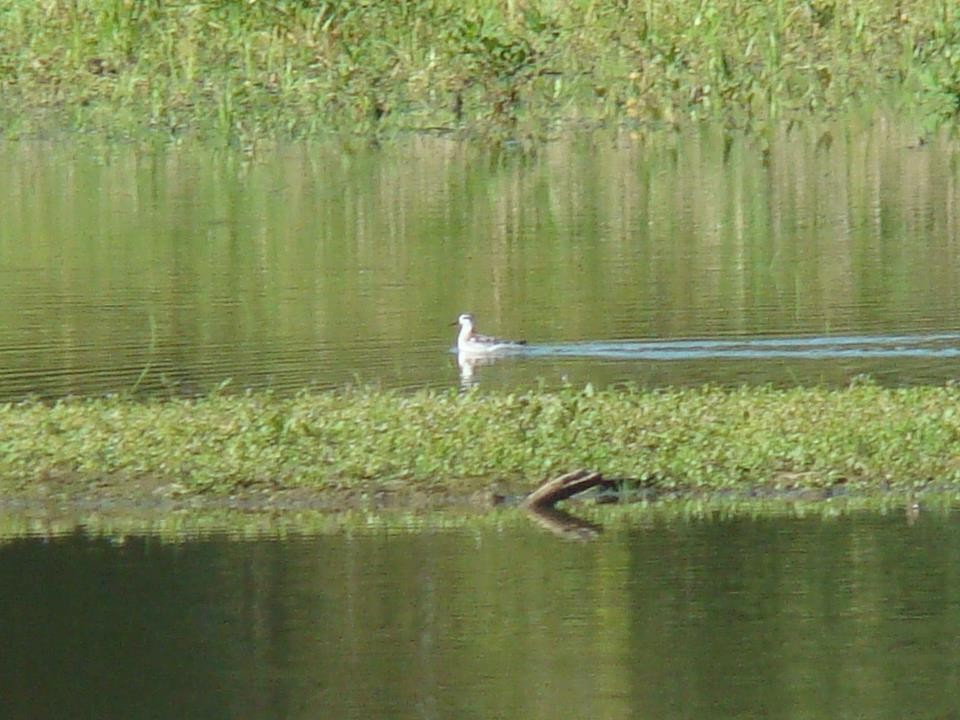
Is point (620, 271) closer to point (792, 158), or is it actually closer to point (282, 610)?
point (792, 158)

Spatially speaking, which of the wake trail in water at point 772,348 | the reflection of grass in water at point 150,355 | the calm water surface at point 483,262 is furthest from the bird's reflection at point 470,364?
the reflection of grass in water at point 150,355

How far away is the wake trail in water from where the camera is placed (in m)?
15.1

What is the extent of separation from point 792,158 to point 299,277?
8422 mm

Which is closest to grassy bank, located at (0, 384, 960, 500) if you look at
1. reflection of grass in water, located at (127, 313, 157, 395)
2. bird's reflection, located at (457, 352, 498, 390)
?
reflection of grass in water, located at (127, 313, 157, 395)

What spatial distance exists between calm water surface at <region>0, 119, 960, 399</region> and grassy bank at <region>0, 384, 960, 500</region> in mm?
2396

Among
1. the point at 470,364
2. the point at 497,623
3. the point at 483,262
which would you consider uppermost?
the point at 483,262

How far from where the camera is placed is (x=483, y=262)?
20.5m

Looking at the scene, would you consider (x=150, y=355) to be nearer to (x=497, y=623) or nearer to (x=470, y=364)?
(x=470, y=364)

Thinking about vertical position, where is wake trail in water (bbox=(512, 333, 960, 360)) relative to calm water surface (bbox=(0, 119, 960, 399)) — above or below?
below

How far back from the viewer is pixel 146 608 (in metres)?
9.57

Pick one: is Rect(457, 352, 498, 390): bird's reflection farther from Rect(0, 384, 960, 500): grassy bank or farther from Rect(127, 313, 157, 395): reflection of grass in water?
Rect(0, 384, 960, 500): grassy bank

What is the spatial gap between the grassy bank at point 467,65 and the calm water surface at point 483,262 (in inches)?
41.9

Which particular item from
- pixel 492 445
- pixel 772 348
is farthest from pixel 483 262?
pixel 492 445

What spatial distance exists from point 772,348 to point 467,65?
46.4ft
